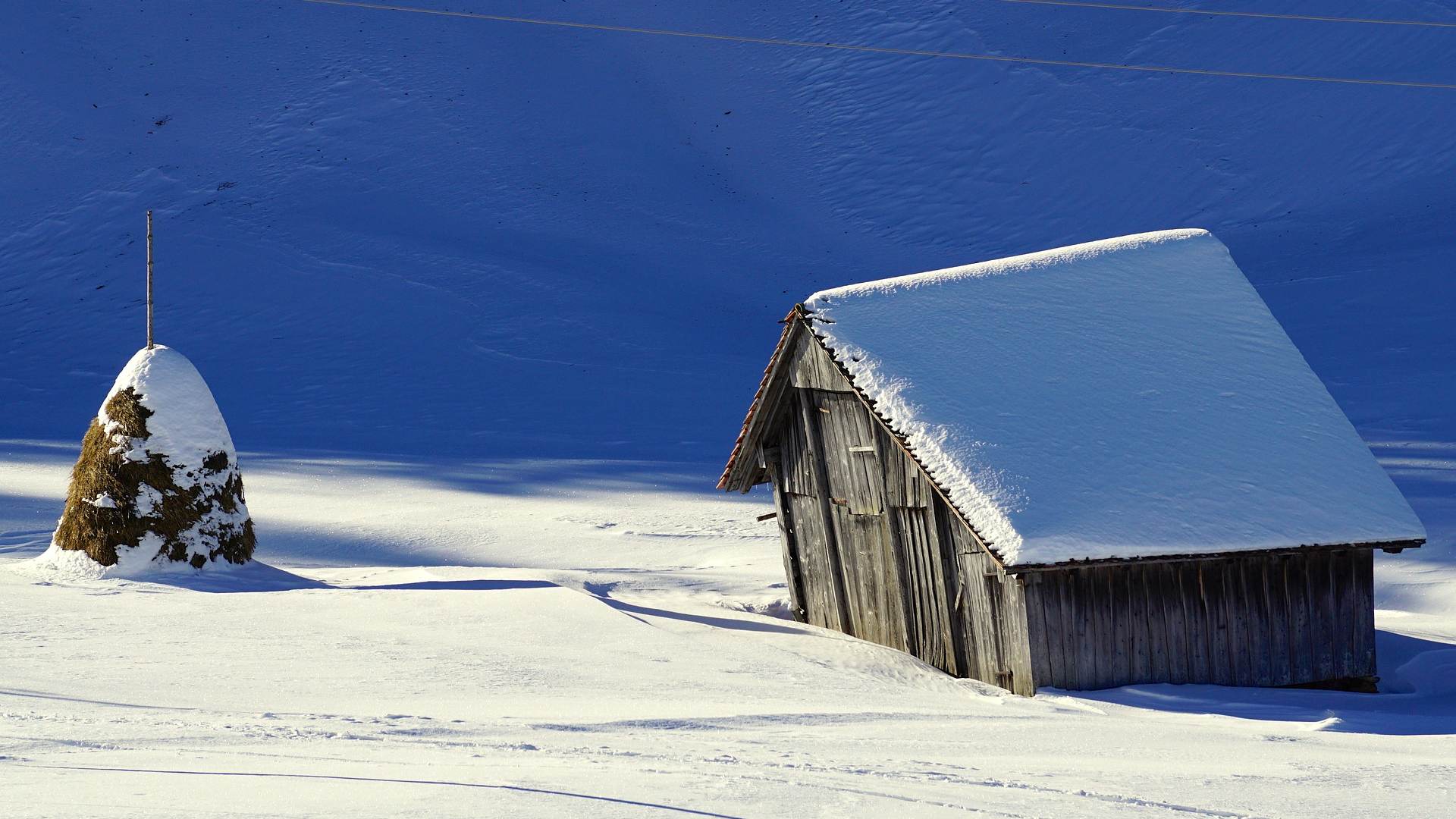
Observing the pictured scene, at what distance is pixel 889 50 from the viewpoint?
54.6 meters

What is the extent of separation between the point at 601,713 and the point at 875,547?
17.3ft

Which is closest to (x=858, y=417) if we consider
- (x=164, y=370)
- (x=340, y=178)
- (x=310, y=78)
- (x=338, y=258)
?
(x=164, y=370)

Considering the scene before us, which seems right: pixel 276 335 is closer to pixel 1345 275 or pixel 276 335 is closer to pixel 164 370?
pixel 164 370

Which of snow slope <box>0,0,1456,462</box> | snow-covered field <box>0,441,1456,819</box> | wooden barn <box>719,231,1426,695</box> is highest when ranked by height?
snow slope <box>0,0,1456,462</box>

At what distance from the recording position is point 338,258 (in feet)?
146

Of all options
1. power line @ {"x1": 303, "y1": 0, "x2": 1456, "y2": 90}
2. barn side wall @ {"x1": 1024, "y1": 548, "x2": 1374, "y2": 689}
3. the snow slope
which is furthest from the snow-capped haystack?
power line @ {"x1": 303, "y1": 0, "x2": 1456, "y2": 90}

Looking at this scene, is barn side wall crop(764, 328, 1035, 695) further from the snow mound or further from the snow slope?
the snow slope

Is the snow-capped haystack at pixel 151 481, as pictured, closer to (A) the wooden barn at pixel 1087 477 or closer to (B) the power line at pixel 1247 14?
(A) the wooden barn at pixel 1087 477

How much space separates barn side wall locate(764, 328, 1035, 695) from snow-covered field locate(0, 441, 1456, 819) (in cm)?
44

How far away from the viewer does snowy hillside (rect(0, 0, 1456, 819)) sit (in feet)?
26.4

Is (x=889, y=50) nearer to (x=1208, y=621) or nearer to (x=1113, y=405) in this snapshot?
(x=1113, y=405)

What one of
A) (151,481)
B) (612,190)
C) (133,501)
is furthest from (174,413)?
(612,190)

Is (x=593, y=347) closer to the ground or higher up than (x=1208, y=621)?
higher up

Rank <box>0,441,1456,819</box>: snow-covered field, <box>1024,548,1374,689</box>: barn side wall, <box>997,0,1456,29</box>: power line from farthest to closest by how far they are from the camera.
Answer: <box>997,0,1456,29</box>: power line
<box>1024,548,1374,689</box>: barn side wall
<box>0,441,1456,819</box>: snow-covered field
